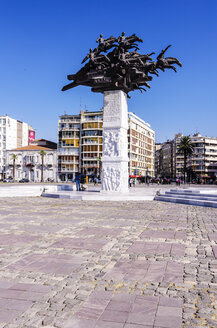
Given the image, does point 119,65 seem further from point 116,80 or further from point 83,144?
point 83,144

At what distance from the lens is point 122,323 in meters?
3.41

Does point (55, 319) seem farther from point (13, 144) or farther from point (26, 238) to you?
point (13, 144)

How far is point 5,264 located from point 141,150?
311 feet

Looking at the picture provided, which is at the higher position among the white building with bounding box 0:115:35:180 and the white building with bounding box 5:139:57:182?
the white building with bounding box 0:115:35:180

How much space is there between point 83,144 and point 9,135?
98.4ft

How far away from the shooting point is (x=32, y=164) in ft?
300

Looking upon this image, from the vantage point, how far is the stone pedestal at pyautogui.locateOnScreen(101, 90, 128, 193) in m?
22.0

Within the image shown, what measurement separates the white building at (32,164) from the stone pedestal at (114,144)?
6970cm

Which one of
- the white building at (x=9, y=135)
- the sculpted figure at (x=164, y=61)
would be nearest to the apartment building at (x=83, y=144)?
the white building at (x=9, y=135)

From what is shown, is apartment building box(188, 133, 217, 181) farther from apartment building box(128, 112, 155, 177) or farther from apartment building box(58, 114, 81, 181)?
apartment building box(58, 114, 81, 181)

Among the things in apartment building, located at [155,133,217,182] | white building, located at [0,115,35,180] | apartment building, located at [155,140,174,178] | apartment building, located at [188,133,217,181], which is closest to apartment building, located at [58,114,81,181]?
white building, located at [0,115,35,180]

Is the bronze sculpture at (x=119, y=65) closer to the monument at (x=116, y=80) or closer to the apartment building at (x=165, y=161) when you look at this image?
the monument at (x=116, y=80)

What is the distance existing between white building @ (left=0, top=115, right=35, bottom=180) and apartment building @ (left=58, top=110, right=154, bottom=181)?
21773mm

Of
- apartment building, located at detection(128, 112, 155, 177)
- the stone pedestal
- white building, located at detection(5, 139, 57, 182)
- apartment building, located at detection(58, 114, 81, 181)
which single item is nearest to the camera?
the stone pedestal
